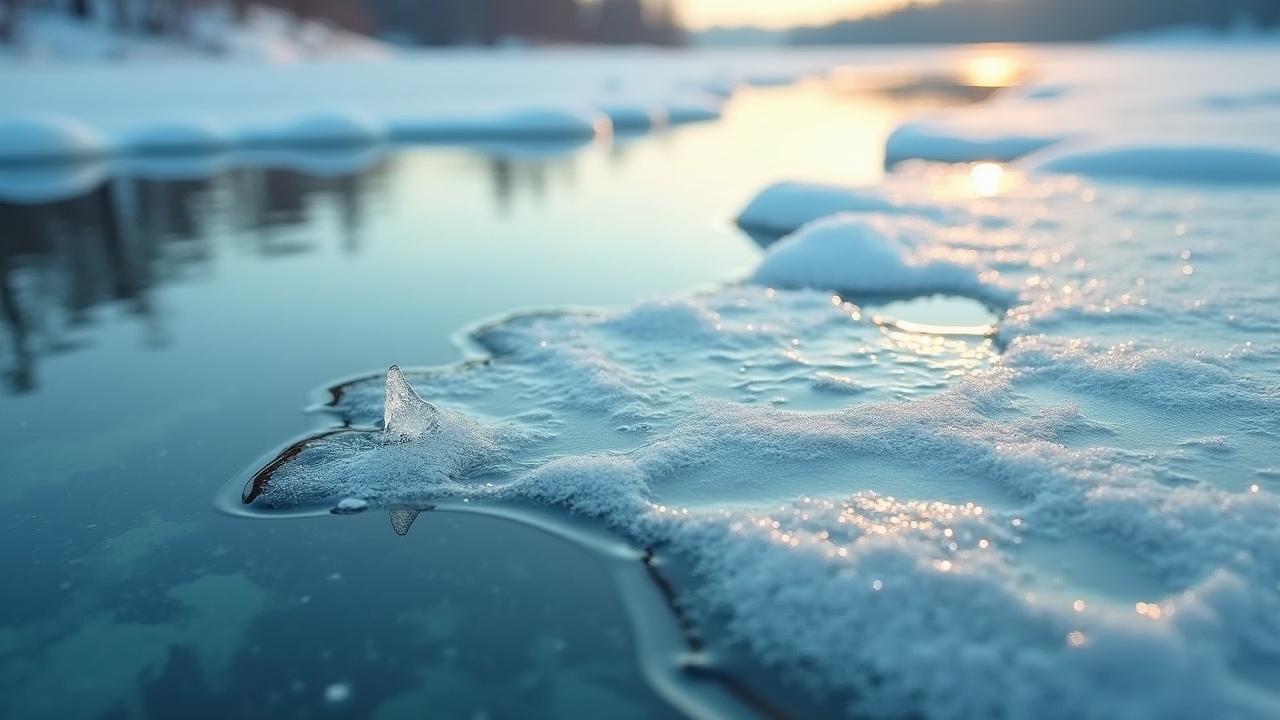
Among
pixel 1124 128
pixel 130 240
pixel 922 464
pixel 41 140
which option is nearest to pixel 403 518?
pixel 922 464

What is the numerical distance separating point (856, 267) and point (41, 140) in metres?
12.5

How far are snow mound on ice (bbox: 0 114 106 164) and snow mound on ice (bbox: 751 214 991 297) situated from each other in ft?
38.5

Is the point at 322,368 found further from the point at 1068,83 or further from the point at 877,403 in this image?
the point at 1068,83

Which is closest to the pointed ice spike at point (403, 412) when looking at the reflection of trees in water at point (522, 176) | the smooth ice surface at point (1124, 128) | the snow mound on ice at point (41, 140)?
the reflection of trees in water at point (522, 176)

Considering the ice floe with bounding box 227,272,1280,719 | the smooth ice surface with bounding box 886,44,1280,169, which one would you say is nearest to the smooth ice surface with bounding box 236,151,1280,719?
the ice floe with bounding box 227,272,1280,719

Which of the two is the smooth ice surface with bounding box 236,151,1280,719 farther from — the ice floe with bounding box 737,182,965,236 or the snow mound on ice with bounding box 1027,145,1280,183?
the snow mound on ice with bounding box 1027,145,1280,183

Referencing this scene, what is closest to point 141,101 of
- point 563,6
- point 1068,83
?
point 1068,83

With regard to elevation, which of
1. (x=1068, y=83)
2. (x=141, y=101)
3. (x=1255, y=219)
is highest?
(x=1068, y=83)

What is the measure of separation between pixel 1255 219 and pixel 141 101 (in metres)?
19.1

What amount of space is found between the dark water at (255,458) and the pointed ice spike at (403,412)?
20.4 inches

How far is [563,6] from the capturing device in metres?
61.2

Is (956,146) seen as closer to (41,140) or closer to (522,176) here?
(522,176)

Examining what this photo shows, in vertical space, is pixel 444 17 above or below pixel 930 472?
above

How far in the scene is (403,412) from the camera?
11.3 feet
